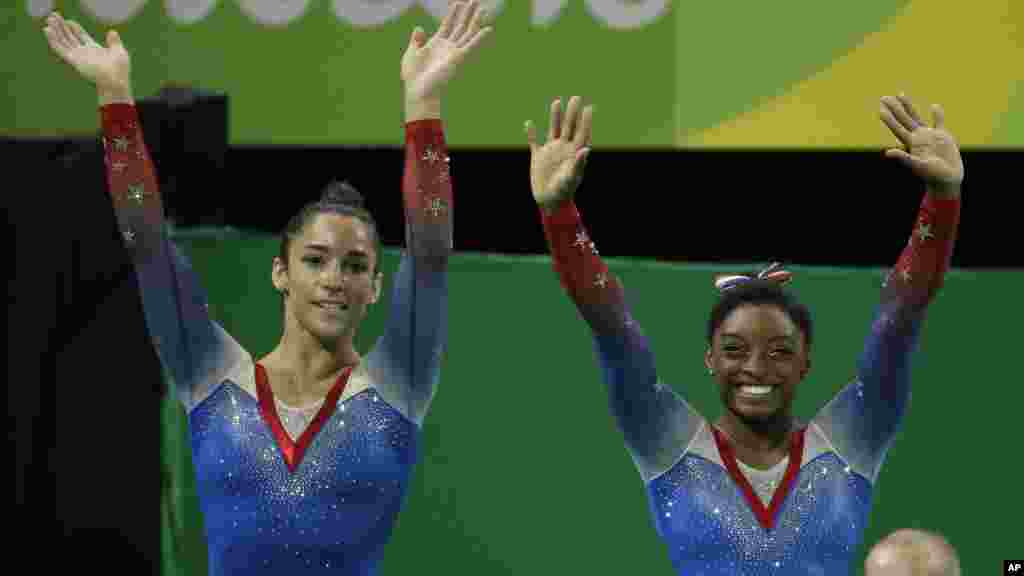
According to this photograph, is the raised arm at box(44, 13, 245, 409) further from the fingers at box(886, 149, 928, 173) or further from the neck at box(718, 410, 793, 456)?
the fingers at box(886, 149, 928, 173)

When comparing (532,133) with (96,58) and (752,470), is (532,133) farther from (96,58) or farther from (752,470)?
(96,58)

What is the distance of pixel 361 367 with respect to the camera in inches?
111

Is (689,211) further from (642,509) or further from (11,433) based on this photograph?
(11,433)

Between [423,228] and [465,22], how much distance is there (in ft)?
1.26

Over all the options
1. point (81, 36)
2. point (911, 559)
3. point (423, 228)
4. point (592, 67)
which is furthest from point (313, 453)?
point (592, 67)

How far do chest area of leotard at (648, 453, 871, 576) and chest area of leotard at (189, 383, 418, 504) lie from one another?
477mm

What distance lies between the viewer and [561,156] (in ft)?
8.58

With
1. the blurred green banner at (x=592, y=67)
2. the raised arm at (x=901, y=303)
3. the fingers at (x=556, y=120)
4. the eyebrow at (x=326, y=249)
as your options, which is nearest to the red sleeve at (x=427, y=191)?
the eyebrow at (x=326, y=249)

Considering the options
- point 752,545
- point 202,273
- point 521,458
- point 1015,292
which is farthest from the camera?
point 202,273

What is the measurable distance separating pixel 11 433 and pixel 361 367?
1348 millimetres

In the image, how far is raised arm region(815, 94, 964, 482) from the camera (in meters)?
2.57

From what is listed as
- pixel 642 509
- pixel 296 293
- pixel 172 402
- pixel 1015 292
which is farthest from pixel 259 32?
pixel 1015 292

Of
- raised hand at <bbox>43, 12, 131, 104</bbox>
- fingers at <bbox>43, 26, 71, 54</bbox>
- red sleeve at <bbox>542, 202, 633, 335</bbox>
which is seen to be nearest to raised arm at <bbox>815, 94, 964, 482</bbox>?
red sleeve at <bbox>542, 202, 633, 335</bbox>

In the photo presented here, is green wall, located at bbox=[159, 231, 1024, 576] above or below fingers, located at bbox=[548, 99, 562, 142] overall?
below
